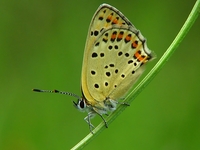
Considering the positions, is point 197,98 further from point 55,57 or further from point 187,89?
point 55,57

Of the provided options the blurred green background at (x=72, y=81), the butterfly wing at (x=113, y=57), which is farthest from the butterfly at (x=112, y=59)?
the blurred green background at (x=72, y=81)

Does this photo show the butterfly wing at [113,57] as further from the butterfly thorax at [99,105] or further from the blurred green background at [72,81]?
the blurred green background at [72,81]

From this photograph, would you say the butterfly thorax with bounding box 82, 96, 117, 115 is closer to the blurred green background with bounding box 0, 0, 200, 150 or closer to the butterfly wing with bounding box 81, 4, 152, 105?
the butterfly wing with bounding box 81, 4, 152, 105

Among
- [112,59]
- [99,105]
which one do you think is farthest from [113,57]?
[99,105]

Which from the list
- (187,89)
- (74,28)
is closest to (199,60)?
(187,89)

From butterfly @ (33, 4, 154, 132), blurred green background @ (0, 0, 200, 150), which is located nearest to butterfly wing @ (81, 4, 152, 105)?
butterfly @ (33, 4, 154, 132)
